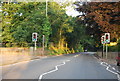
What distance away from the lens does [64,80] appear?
10.1 metres

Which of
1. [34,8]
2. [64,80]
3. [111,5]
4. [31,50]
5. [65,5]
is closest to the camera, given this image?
[64,80]

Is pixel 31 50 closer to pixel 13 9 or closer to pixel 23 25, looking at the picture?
pixel 23 25

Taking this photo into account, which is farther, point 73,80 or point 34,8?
point 34,8

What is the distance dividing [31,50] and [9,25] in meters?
14.0

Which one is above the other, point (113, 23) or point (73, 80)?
point (113, 23)

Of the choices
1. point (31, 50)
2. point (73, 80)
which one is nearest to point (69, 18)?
point (31, 50)

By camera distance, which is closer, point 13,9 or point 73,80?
point 73,80

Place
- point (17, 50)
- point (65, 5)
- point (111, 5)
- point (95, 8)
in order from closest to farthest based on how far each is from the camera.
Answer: point (111, 5) → point (95, 8) → point (17, 50) → point (65, 5)

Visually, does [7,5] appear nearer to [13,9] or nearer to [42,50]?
[13,9]

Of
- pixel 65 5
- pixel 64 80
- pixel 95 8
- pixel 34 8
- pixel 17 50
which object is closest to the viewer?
pixel 64 80

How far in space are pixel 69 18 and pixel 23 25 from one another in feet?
53.1

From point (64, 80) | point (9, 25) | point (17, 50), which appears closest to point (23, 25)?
point (9, 25)

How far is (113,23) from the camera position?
1142 inches

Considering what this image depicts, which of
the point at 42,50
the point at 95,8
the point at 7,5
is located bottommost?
the point at 42,50
